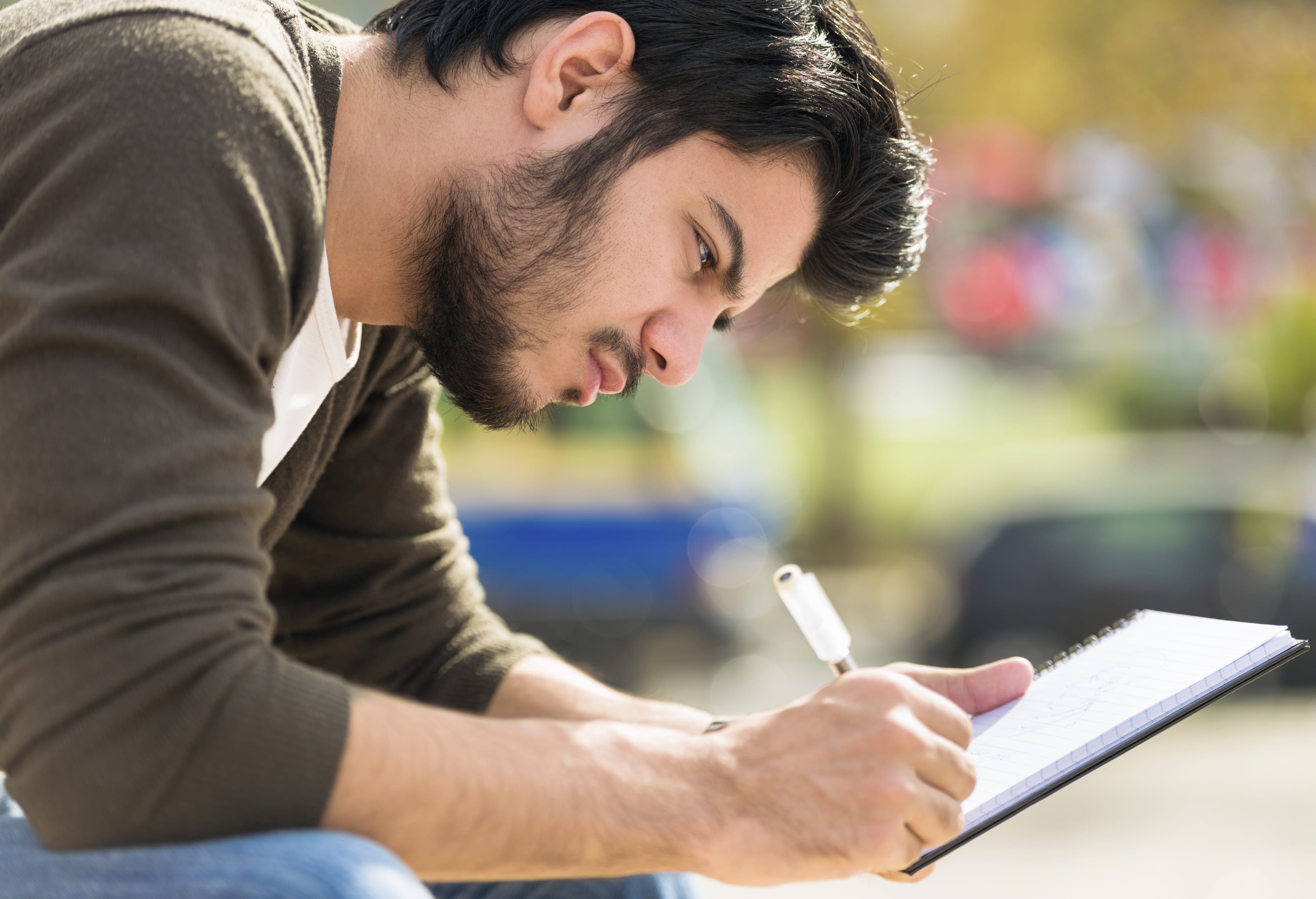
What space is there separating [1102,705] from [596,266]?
2.73 feet

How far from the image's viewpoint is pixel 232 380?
1273 mm

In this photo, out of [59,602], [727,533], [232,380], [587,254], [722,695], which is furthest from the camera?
[722,695]

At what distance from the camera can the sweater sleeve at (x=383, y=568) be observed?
2.14 metres

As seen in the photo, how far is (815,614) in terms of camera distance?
167cm

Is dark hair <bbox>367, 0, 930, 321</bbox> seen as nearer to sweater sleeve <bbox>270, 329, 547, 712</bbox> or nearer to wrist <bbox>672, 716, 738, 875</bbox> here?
sweater sleeve <bbox>270, 329, 547, 712</bbox>

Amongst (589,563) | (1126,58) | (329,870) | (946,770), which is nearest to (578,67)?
(946,770)

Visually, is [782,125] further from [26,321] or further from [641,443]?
[641,443]

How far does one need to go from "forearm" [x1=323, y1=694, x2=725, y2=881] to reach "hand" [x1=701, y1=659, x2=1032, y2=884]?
34mm

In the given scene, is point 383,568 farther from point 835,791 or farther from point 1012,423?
point 1012,423

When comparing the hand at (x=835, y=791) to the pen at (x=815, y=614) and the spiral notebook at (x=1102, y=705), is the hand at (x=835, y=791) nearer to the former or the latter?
the spiral notebook at (x=1102, y=705)

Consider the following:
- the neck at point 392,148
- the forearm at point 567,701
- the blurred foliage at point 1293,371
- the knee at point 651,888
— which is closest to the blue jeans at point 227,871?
the knee at point 651,888

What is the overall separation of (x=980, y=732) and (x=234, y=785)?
2.85ft

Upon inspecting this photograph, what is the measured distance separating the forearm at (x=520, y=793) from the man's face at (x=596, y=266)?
2.10ft

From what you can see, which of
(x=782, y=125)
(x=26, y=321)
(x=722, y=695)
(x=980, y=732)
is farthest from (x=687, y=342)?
(x=722, y=695)
